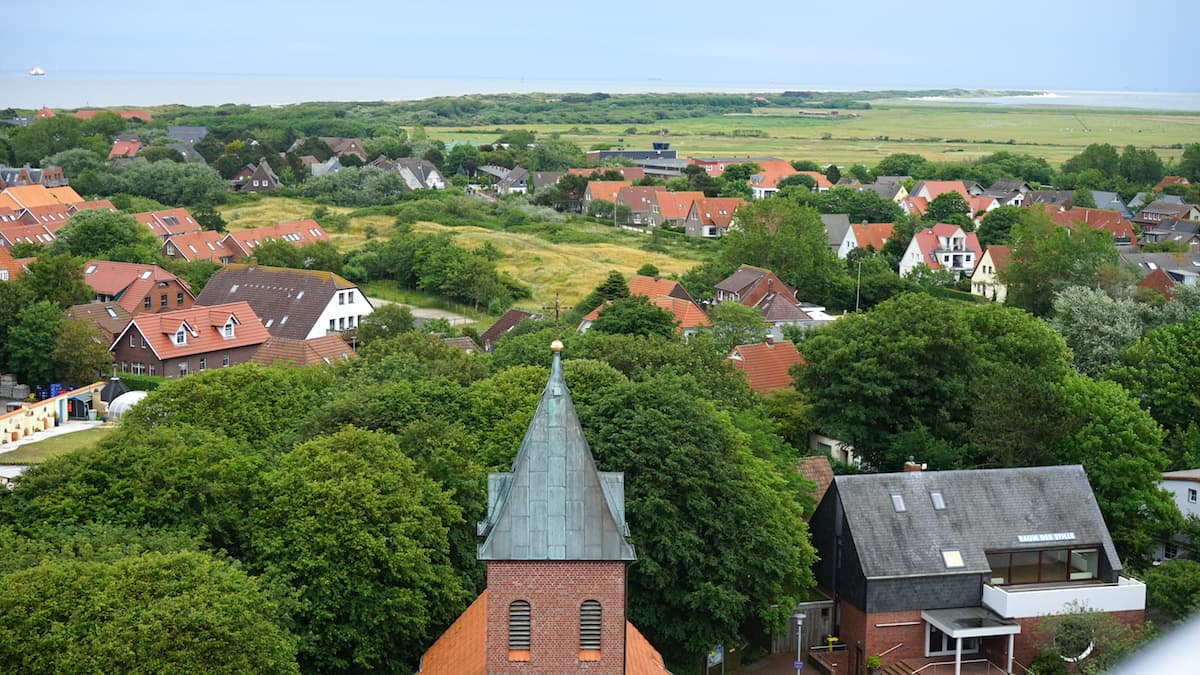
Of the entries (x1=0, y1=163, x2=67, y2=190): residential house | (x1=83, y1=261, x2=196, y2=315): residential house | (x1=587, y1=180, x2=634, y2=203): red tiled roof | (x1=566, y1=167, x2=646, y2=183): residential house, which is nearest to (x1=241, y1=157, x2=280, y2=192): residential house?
(x1=0, y1=163, x2=67, y2=190): residential house

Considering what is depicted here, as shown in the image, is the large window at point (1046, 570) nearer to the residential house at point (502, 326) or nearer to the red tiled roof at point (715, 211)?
the residential house at point (502, 326)

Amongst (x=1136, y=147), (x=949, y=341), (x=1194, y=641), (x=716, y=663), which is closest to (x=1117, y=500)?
(x=949, y=341)

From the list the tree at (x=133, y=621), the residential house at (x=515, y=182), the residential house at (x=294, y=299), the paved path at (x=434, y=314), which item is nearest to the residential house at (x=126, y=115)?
the residential house at (x=515, y=182)

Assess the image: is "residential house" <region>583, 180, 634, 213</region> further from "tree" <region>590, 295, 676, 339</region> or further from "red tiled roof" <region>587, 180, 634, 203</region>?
"tree" <region>590, 295, 676, 339</region>

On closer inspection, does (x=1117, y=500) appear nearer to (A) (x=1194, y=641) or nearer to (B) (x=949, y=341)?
(B) (x=949, y=341)

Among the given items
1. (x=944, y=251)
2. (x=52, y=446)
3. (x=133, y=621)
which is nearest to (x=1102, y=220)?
(x=944, y=251)
